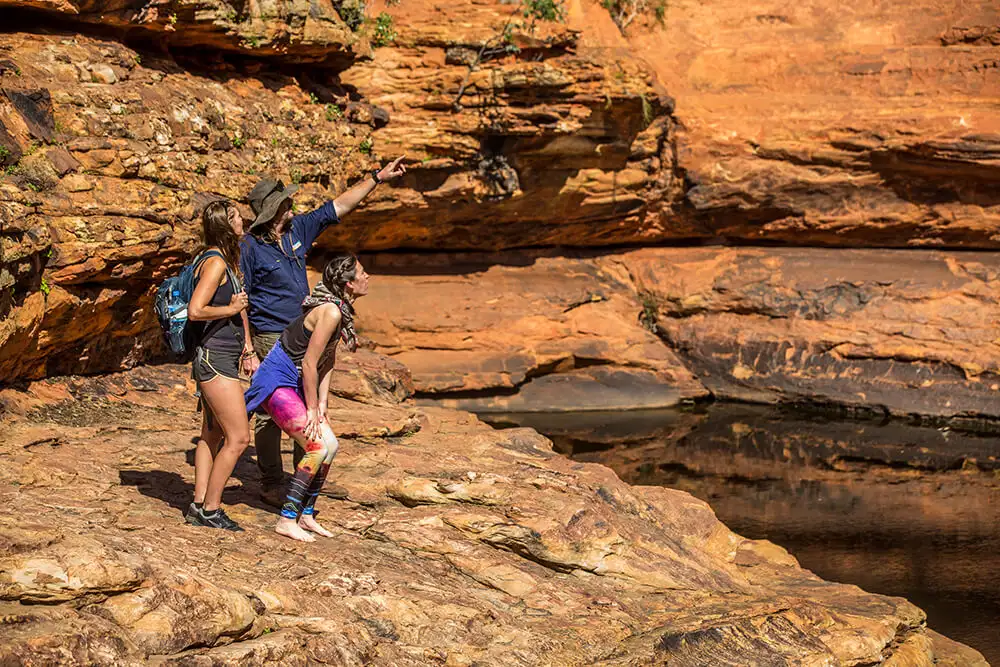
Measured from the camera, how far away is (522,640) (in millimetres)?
5496

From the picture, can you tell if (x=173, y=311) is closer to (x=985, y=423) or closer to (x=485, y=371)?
(x=485, y=371)

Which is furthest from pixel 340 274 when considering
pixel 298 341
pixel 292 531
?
pixel 292 531

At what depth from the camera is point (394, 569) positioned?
591cm

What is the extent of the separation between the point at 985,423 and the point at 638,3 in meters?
8.11

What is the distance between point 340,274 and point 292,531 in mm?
1380

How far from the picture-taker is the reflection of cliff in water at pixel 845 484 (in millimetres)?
8898

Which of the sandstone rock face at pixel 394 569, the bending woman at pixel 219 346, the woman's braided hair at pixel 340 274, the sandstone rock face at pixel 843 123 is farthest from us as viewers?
the sandstone rock face at pixel 843 123

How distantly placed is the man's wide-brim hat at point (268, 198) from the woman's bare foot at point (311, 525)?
1.66 m

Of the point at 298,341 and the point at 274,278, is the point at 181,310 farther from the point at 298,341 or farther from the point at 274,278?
the point at 274,278

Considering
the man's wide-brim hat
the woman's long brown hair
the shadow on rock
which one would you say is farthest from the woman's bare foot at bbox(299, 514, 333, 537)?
the man's wide-brim hat

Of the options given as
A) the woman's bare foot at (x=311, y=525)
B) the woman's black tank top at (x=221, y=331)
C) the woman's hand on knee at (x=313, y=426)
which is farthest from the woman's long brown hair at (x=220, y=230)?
the woman's bare foot at (x=311, y=525)

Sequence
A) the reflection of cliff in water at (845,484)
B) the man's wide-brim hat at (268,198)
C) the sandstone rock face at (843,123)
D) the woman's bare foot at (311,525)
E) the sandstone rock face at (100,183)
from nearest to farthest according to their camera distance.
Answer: the woman's bare foot at (311,525) < the man's wide-brim hat at (268,198) < the sandstone rock face at (100,183) < the reflection of cliff in water at (845,484) < the sandstone rock face at (843,123)

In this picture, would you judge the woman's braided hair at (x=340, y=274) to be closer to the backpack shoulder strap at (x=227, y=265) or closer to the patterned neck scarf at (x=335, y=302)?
the patterned neck scarf at (x=335, y=302)

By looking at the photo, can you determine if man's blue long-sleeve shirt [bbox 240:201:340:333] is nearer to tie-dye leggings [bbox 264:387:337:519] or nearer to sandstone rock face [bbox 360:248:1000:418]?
tie-dye leggings [bbox 264:387:337:519]
